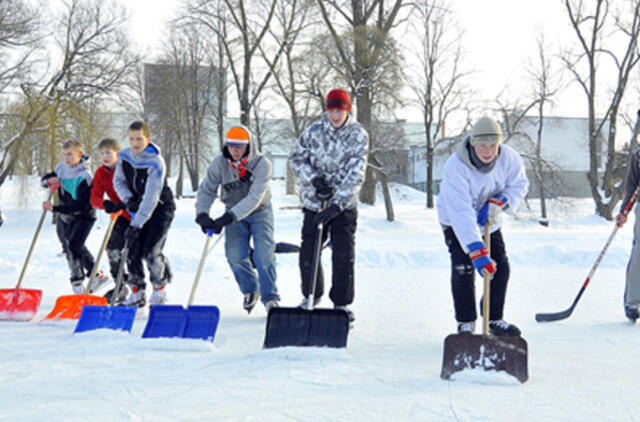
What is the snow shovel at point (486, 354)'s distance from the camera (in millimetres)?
3018

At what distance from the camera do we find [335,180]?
456 centimetres

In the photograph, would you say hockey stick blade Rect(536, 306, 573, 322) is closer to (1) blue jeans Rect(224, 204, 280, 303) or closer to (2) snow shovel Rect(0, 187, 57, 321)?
(1) blue jeans Rect(224, 204, 280, 303)

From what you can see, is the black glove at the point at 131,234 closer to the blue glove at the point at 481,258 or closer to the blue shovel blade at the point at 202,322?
the blue shovel blade at the point at 202,322

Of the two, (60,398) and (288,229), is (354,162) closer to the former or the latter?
(60,398)

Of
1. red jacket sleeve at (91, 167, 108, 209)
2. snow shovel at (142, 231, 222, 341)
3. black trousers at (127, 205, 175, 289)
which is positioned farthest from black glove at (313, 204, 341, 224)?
red jacket sleeve at (91, 167, 108, 209)

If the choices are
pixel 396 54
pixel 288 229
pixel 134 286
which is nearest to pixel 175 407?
pixel 134 286

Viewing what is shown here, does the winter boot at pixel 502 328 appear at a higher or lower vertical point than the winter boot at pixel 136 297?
higher

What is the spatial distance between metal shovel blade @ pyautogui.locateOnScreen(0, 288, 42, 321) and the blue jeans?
1.69 meters

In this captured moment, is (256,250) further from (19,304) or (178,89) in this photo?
(178,89)

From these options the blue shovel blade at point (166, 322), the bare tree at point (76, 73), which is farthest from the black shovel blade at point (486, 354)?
the bare tree at point (76, 73)

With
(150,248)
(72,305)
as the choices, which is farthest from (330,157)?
(72,305)

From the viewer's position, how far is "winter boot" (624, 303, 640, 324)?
15.8 ft

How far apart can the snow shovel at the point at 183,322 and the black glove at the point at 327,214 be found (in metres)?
0.95

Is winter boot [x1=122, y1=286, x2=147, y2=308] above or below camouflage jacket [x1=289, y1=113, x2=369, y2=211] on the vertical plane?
below
